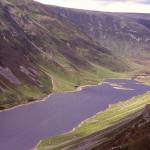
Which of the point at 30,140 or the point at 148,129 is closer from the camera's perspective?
the point at 148,129

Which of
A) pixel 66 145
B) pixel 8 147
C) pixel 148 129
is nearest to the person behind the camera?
pixel 148 129

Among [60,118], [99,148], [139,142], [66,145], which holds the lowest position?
[60,118]

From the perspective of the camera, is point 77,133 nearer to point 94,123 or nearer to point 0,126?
point 94,123

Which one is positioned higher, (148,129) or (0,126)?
(148,129)

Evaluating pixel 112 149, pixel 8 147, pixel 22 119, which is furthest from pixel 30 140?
pixel 112 149

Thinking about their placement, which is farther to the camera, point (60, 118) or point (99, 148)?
point (60, 118)

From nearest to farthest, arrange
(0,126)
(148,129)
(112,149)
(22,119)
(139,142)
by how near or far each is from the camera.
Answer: (139,142), (112,149), (148,129), (0,126), (22,119)

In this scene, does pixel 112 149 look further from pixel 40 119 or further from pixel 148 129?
pixel 40 119

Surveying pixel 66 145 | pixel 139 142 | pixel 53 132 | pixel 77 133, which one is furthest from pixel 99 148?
pixel 53 132

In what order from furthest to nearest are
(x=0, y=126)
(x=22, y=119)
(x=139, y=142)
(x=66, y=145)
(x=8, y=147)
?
(x=22, y=119), (x=0, y=126), (x=8, y=147), (x=66, y=145), (x=139, y=142)
